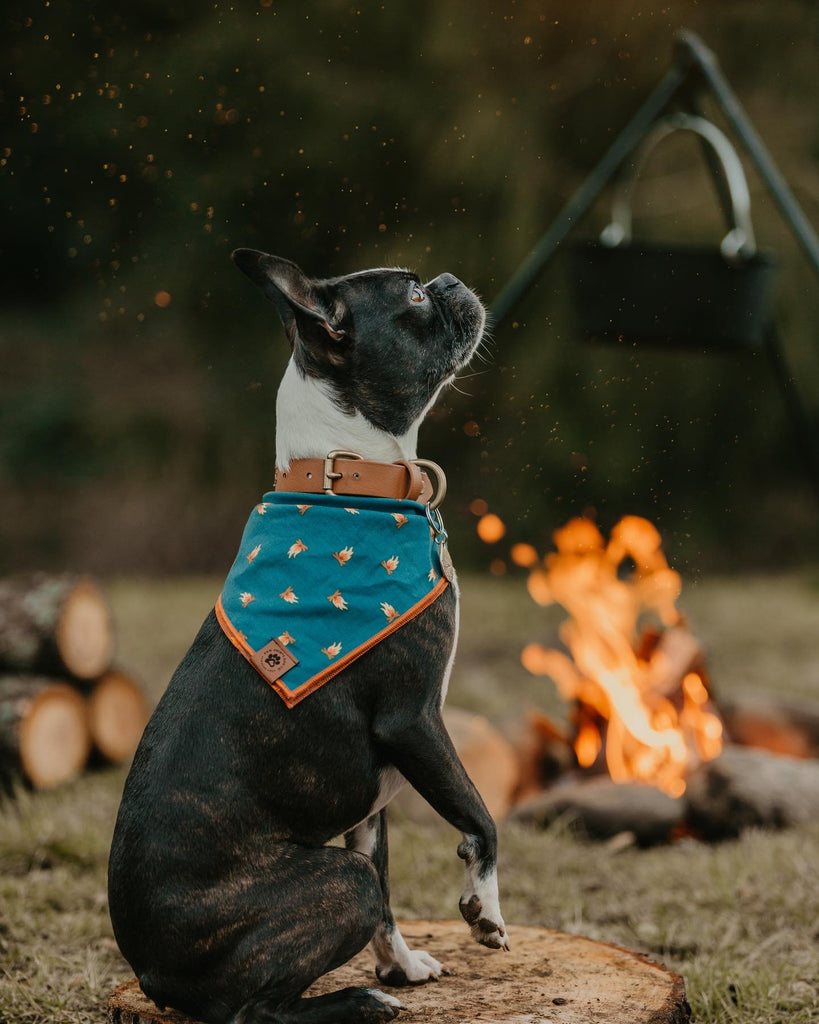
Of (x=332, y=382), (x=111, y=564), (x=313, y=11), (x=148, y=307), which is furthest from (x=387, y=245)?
(x=332, y=382)

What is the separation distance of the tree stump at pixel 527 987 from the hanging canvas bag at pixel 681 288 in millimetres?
2573

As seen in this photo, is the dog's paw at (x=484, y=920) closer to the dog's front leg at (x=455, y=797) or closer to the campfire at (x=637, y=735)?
the dog's front leg at (x=455, y=797)

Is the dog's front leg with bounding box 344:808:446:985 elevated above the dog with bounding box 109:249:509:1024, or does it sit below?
below

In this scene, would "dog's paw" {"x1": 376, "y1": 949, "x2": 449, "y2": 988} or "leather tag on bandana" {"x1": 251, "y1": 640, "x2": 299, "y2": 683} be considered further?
"dog's paw" {"x1": 376, "y1": 949, "x2": 449, "y2": 988}

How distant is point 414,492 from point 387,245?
25.9ft

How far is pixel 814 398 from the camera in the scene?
10734mm

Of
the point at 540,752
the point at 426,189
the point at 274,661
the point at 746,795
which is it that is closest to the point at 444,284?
the point at 274,661

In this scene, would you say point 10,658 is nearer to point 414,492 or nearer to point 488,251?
point 414,492

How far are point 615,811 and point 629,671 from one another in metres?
0.90

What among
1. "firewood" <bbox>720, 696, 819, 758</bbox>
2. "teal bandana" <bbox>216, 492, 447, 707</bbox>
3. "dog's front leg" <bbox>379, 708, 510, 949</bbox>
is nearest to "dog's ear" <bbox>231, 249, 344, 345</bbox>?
"teal bandana" <bbox>216, 492, 447, 707</bbox>

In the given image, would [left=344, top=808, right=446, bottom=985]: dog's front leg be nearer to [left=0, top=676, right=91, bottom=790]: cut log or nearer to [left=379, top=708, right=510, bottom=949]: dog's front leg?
[left=379, top=708, right=510, bottom=949]: dog's front leg

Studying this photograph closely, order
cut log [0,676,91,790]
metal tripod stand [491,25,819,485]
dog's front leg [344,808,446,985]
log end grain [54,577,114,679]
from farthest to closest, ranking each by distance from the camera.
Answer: log end grain [54,577,114,679] → cut log [0,676,91,790] → metal tripod stand [491,25,819,485] → dog's front leg [344,808,446,985]

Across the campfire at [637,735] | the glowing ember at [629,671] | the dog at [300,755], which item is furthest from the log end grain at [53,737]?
the dog at [300,755]

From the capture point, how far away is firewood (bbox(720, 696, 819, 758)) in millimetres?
5469
